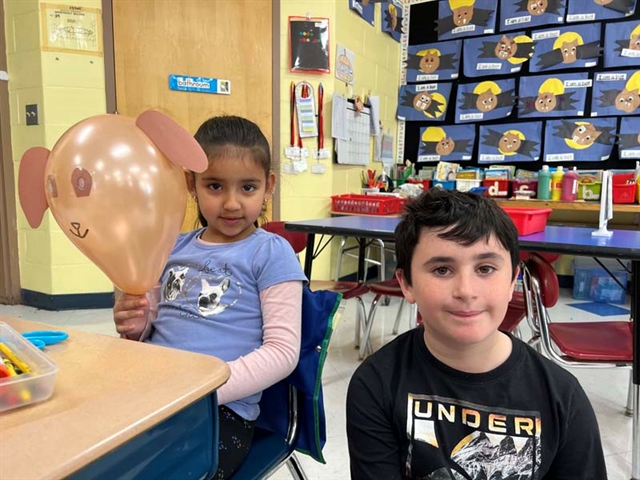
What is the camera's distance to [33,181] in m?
0.67

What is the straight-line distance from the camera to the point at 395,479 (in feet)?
2.55

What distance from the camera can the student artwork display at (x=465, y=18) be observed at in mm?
3924

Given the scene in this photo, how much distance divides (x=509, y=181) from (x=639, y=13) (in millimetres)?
1520

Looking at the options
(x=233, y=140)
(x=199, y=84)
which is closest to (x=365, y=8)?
Result: (x=199, y=84)

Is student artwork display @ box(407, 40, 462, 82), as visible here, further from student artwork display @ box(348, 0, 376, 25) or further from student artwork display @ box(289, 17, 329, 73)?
student artwork display @ box(289, 17, 329, 73)

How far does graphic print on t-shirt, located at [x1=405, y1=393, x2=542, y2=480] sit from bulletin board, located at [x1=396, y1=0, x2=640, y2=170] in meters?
3.57

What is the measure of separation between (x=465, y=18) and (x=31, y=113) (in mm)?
3478

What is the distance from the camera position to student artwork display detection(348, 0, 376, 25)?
343 centimetres

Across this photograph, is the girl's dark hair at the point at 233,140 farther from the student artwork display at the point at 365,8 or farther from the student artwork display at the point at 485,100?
the student artwork display at the point at 485,100

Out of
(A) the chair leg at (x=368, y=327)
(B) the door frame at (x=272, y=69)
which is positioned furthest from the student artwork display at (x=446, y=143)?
(A) the chair leg at (x=368, y=327)

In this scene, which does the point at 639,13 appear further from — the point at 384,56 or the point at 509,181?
Answer: the point at 384,56

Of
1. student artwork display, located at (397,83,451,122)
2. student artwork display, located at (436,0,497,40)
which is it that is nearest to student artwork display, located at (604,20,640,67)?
student artwork display, located at (436,0,497,40)

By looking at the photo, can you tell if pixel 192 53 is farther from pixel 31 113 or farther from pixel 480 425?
pixel 480 425

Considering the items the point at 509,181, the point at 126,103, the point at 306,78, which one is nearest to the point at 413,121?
the point at 509,181
